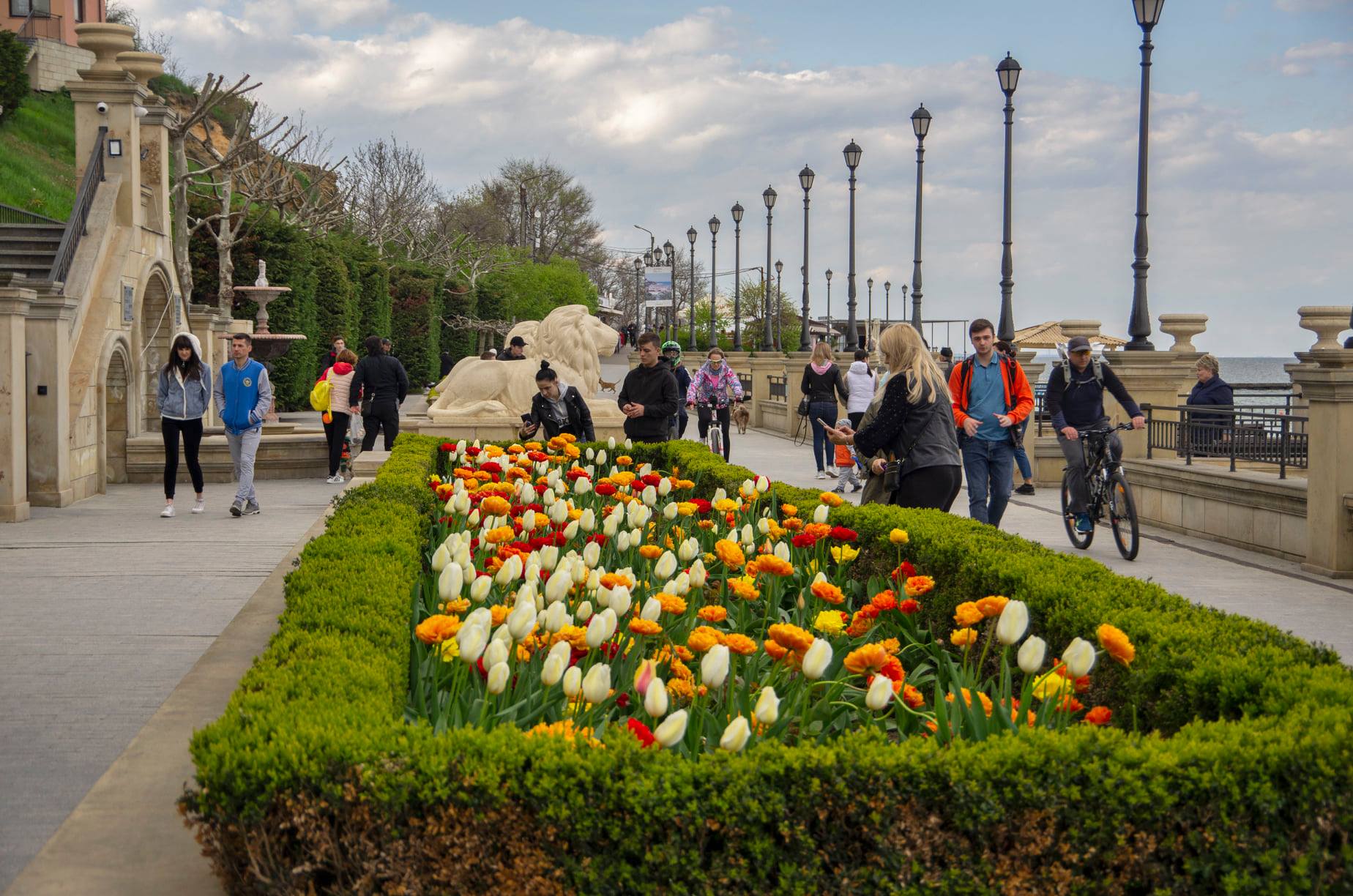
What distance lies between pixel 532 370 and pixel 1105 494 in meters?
9.51

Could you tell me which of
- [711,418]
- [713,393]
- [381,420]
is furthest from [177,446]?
[711,418]

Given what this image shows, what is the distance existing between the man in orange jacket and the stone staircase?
13177 millimetres

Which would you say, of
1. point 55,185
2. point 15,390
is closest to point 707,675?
point 15,390

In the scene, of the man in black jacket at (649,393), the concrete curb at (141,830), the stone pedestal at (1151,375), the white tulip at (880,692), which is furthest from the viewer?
the stone pedestal at (1151,375)

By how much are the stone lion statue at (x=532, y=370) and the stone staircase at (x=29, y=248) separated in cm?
569

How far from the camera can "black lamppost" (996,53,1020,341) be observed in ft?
68.9

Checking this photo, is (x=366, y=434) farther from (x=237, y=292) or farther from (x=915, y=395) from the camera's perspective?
(x=237, y=292)

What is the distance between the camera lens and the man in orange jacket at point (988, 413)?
10523 millimetres

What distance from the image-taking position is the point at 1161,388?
17641mm

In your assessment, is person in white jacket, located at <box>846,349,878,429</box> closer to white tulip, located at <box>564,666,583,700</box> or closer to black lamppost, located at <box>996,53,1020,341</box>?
black lamppost, located at <box>996,53,1020,341</box>

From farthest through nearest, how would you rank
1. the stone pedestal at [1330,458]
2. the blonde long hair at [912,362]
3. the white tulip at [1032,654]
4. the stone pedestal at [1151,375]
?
the stone pedestal at [1151,375]
the stone pedestal at [1330,458]
the blonde long hair at [912,362]
the white tulip at [1032,654]

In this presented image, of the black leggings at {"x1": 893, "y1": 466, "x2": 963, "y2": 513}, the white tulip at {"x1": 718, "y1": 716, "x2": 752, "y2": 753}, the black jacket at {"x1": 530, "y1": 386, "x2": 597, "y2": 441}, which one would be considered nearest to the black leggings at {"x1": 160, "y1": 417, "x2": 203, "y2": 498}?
the black jacket at {"x1": 530, "y1": 386, "x2": 597, "y2": 441}

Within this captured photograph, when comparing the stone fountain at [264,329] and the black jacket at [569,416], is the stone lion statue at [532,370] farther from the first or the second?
the stone fountain at [264,329]

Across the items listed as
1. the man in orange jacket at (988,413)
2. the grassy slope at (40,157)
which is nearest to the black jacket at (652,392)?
the man in orange jacket at (988,413)
